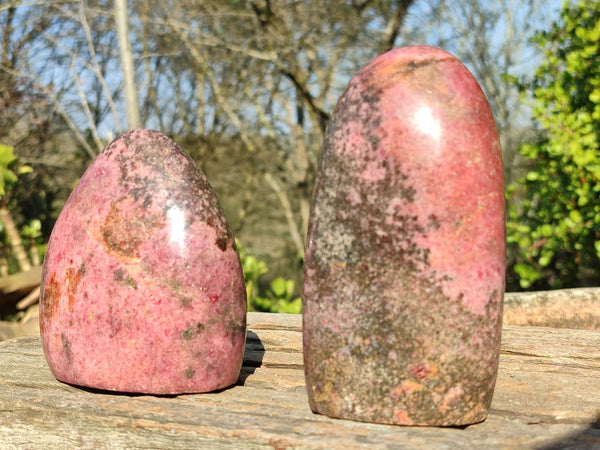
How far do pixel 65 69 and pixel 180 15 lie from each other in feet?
3.79

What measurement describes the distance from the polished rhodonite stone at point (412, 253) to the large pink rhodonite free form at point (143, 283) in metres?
0.36

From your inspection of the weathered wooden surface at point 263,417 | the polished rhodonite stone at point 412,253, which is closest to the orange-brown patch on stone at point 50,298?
the weathered wooden surface at point 263,417

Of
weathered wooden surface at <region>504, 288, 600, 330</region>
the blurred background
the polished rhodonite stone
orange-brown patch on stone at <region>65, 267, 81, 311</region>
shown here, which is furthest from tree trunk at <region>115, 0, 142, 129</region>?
the polished rhodonite stone

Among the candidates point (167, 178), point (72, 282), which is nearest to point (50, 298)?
point (72, 282)

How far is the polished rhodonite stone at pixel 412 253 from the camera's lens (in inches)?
62.4

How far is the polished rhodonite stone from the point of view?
62.4 inches

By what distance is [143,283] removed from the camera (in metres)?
1.80

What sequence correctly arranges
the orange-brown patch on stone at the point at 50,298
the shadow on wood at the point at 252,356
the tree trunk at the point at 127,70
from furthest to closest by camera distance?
the tree trunk at the point at 127,70 < the shadow on wood at the point at 252,356 < the orange-brown patch on stone at the point at 50,298

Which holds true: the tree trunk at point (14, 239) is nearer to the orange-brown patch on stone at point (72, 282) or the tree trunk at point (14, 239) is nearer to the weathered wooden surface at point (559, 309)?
the orange-brown patch on stone at point (72, 282)

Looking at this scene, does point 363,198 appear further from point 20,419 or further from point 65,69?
point 65,69

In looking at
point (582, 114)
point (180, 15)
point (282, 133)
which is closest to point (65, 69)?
point (180, 15)

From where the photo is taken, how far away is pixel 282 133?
757 cm

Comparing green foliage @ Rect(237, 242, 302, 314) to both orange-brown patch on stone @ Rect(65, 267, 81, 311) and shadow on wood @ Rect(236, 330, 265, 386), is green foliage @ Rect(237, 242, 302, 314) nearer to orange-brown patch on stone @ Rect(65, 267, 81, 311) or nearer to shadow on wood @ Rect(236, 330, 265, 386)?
shadow on wood @ Rect(236, 330, 265, 386)

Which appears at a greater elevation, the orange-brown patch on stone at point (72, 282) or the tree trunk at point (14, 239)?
the orange-brown patch on stone at point (72, 282)
